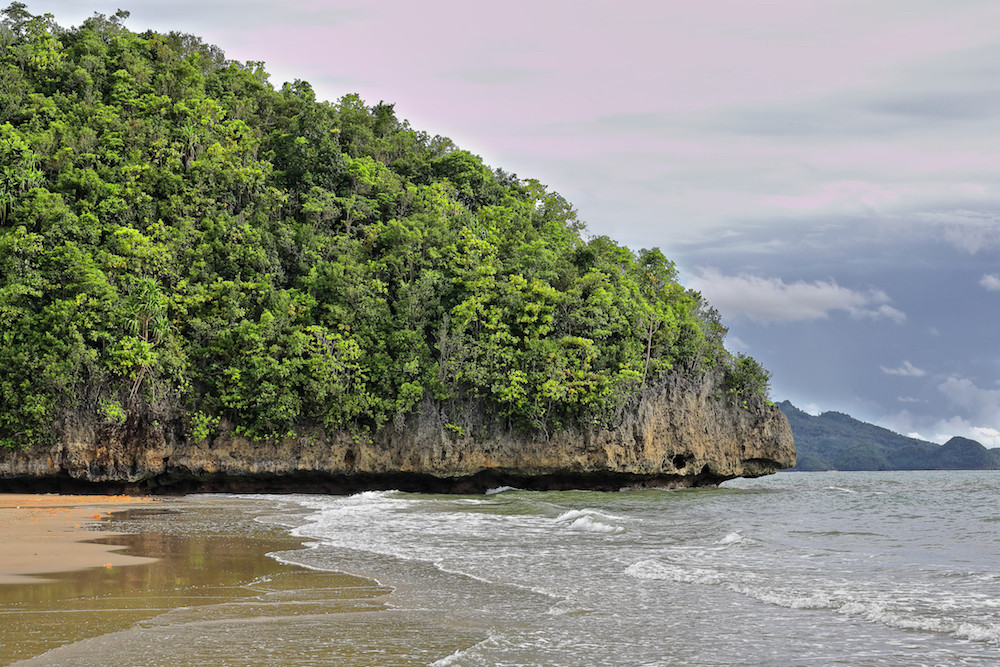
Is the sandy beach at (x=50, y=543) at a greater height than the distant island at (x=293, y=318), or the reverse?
the distant island at (x=293, y=318)

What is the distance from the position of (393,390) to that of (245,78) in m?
23.2

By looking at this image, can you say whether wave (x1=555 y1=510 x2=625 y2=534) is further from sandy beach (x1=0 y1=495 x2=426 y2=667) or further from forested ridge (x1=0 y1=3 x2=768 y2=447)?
forested ridge (x1=0 y1=3 x2=768 y2=447)

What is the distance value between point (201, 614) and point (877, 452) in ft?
528

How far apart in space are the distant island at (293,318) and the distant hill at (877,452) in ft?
373

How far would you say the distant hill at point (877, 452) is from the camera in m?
146

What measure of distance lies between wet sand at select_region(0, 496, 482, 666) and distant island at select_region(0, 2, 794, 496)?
18.4 meters

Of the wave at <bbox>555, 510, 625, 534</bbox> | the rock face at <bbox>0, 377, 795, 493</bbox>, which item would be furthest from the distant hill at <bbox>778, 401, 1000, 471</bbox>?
the wave at <bbox>555, 510, 625, 534</bbox>

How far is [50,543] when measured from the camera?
1175 centimetres

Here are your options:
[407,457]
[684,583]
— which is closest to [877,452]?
[407,457]

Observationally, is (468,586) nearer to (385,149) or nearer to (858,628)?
(858,628)

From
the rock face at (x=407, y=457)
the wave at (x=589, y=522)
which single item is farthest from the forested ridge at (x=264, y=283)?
the wave at (x=589, y=522)

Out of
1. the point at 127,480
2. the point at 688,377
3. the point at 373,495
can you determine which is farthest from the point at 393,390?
the point at 688,377

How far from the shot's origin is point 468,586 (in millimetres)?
8969

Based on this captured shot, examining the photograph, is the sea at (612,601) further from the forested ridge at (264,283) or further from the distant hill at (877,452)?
the distant hill at (877,452)
